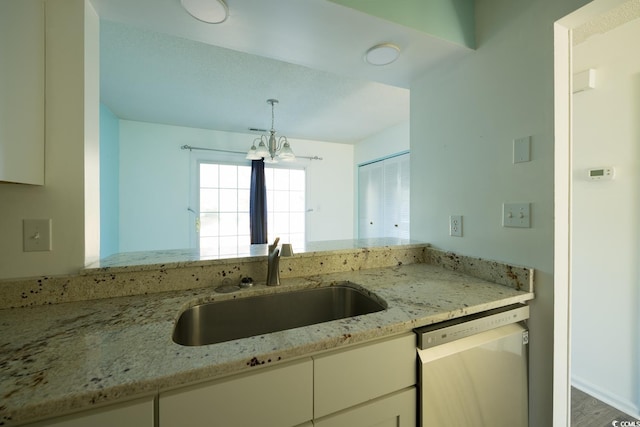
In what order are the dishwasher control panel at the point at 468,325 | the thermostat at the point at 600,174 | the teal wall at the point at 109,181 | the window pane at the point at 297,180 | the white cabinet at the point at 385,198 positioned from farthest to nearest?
the window pane at the point at 297,180, the white cabinet at the point at 385,198, the teal wall at the point at 109,181, the thermostat at the point at 600,174, the dishwasher control panel at the point at 468,325

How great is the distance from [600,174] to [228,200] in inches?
147

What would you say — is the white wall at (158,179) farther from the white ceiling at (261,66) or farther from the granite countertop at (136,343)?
the granite countertop at (136,343)

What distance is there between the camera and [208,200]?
3535 mm

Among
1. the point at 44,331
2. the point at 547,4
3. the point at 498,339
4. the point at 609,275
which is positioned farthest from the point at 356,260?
the point at 609,275

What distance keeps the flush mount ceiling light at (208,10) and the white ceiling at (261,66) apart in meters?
0.04

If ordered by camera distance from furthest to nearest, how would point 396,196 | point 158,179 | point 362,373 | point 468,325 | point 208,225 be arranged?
1. point 208,225
2. point 396,196
3. point 158,179
4. point 468,325
5. point 362,373

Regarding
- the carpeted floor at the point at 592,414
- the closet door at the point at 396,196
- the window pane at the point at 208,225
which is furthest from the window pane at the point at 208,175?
the carpeted floor at the point at 592,414

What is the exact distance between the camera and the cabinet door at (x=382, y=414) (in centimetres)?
70

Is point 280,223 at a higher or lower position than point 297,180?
lower

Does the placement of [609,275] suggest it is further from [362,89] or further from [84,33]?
[84,33]

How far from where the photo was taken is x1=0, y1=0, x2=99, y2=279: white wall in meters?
0.88

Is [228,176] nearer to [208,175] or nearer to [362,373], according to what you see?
[208,175]

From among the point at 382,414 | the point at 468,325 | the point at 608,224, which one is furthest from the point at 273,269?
the point at 608,224

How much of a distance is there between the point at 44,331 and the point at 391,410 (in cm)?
103
